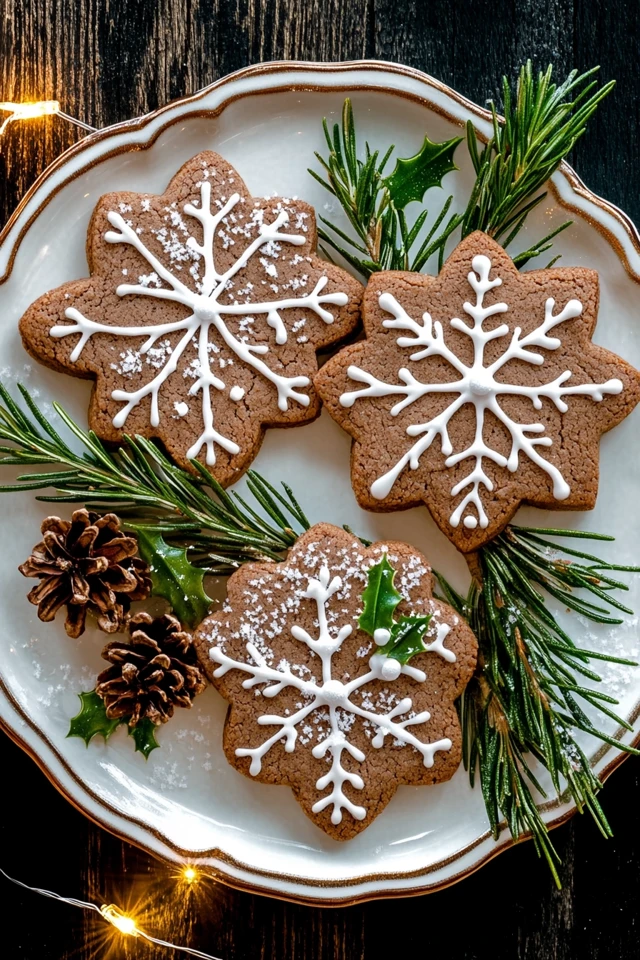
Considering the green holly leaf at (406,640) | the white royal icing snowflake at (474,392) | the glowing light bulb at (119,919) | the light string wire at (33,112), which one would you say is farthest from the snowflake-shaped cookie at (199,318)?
the glowing light bulb at (119,919)

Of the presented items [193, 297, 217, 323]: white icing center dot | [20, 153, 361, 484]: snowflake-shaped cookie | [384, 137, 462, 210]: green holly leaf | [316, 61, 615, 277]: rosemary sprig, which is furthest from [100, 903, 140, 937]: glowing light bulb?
[384, 137, 462, 210]: green holly leaf

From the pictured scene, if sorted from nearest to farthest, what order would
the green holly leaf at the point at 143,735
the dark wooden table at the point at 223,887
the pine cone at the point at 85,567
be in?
the pine cone at the point at 85,567 → the green holly leaf at the point at 143,735 → the dark wooden table at the point at 223,887

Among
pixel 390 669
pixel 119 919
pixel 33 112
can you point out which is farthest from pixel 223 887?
pixel 33 112

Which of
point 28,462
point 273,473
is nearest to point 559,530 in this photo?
point 273,473

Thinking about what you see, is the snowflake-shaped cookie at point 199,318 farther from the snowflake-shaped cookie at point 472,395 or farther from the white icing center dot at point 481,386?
the white icing center dot at point 481,386

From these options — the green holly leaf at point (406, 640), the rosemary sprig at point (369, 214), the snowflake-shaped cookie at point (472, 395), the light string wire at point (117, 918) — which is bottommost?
the light string wire at point (117, 918)

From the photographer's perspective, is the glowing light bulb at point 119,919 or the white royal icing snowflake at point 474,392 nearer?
the white royal icing snowflake at point 474,392
